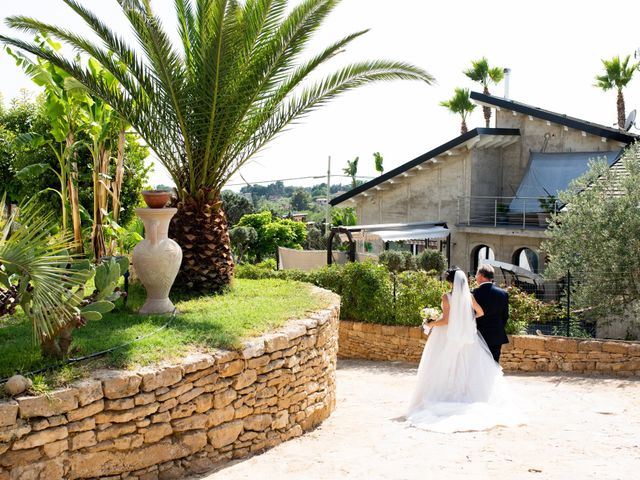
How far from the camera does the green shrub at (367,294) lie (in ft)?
47.9

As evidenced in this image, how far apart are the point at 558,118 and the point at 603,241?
454 inches

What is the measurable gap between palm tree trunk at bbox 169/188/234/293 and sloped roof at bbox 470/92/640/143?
51.7 feet

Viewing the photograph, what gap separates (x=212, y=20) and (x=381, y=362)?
823 centimetres

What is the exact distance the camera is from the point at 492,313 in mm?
9164

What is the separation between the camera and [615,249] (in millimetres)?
12742

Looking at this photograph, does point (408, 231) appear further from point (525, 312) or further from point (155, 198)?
point (155, 198)

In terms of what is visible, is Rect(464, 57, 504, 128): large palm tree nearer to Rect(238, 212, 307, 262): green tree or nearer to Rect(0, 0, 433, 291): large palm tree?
Rect(238, 212, 307, 262): green tree

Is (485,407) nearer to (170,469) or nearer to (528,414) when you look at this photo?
(528,414)

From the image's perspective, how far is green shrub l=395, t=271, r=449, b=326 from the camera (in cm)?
1419

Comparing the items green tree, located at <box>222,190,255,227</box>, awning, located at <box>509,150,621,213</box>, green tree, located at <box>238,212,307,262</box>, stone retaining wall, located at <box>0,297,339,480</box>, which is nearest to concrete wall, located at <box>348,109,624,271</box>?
awning, located at <box>509,150,621,213</box>

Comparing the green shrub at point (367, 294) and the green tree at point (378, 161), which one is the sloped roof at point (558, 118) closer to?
the green shrub at point (367, 294)

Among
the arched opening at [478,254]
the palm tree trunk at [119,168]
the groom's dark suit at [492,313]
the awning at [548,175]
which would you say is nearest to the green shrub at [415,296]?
the groom's dark suit at [492,313]

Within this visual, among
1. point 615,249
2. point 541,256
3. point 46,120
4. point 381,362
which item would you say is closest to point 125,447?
point 381,362

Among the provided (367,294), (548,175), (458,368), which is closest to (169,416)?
(458,368)
